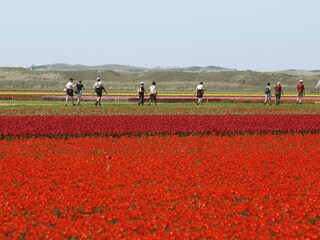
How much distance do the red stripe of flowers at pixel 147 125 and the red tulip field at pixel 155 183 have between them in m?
0.07

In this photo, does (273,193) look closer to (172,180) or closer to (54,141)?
(172,180)

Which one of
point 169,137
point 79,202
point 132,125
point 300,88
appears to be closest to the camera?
point 79,202

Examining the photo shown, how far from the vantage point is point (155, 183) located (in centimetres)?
Answer: 1098

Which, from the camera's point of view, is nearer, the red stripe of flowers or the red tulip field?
the red tulip field

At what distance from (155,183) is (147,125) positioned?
31.5 feet

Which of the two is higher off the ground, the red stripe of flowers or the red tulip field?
the red stripe of flowers

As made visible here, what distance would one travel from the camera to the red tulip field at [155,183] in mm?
7957

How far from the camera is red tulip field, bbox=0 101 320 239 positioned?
796 cm

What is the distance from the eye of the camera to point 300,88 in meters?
40.9

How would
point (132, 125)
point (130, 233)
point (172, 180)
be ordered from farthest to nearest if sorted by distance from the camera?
point (132, 125)
point (172, 180)
point (130, 233)

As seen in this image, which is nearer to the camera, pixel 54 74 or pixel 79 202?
pixel 79 202

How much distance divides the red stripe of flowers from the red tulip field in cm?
7

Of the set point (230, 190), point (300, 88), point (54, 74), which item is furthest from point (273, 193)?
point (54, 74)

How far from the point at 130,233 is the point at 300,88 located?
35.2 meters
